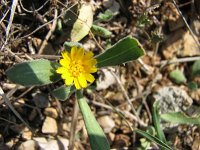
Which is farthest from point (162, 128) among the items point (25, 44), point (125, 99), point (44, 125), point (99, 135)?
point (25, 44)

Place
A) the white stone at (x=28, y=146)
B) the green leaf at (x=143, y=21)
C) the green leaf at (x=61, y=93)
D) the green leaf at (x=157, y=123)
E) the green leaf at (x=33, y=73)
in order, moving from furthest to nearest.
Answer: the green leaf at (x=143, y=21) → the green leaf at (x=157, y=123) → the white stone at (x=28, y=146) → the green leaf at (x=61, y=93) → the green leaf at (x=33, y=73)

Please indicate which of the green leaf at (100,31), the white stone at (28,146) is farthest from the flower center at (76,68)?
the white stone at (28,146)

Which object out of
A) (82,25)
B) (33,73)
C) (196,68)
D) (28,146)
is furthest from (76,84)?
(196,68)

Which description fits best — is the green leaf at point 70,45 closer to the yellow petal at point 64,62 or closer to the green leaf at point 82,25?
the yellow petal at point 64,62

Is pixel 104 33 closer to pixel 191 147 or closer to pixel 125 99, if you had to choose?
pixel 125 99

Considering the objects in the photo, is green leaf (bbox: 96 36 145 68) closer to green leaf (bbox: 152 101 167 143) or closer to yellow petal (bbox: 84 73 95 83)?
yellow petal (bbox: 84 73 95 83)

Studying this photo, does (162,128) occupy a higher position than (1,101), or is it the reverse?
(1,101)

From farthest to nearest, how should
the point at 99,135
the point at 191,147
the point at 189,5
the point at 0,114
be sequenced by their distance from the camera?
the point at 189,5, the point at 191,147, the point at 0,114, the point at 99,135

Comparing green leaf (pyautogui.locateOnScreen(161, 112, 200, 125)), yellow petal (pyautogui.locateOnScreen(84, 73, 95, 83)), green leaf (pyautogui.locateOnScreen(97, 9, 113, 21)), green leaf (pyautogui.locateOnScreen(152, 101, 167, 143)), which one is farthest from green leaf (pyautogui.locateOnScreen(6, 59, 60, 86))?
green leaf (pyautogui.locateOnScreen(161, 112, 200, 125))
